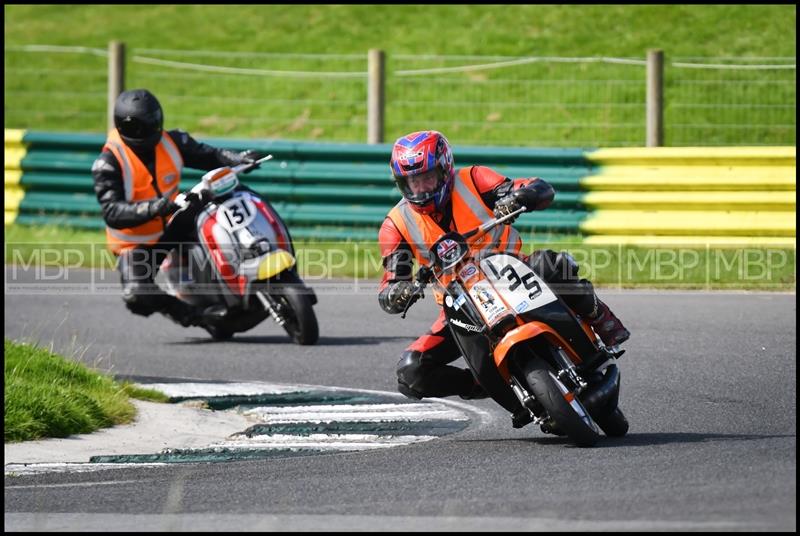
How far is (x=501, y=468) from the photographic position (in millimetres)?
6559

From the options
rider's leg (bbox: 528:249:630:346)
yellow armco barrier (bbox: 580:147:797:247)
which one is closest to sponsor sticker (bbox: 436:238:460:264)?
rider's leg (bbox: 528:249:630:346)

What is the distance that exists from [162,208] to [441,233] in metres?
4.16

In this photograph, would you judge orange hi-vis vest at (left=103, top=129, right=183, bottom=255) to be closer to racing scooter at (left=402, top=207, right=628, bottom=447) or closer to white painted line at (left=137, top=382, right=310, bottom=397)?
white painted line at (left=137, top=382, right=310, bottom=397)

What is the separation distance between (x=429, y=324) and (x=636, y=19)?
1239 cm

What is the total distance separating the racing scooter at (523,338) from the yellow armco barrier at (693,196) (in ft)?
22.8

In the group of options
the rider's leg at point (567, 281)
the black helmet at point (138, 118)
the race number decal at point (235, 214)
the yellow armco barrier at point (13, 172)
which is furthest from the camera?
the yellow armco barrier at point (13, 172)

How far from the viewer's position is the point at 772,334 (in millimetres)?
10781

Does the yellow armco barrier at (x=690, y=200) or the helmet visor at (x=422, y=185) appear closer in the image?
the helmet visor at (x=422, y=185)

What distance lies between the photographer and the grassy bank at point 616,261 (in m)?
13.6

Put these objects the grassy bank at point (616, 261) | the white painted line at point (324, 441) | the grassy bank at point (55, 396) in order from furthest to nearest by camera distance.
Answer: the grassy bank at point (616, 261)
the grassy bank at point (55, 396)
the white painted line at point (324, 441)

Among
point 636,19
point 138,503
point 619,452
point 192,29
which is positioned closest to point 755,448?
point 619,452

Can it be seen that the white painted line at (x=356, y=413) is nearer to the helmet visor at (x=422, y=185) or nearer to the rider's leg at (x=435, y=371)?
the rider's leg at (x=435, y=371)

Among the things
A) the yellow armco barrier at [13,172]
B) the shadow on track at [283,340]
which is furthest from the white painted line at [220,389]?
the yellow armco barrier at [13,172]

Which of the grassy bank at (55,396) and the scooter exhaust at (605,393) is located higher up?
the scooter exhaust at (605,393)
